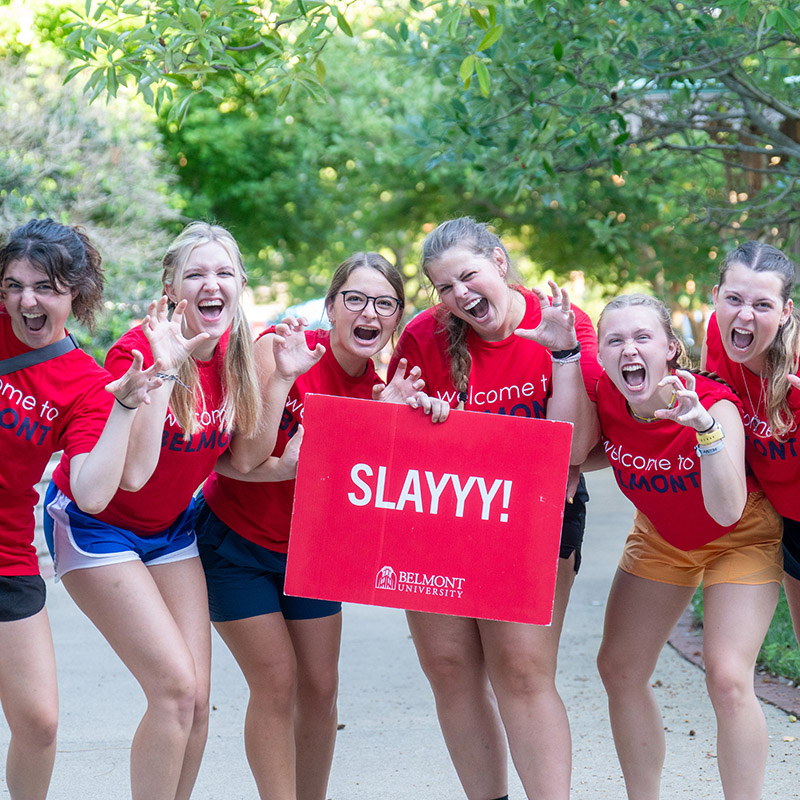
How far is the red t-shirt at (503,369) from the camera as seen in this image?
343 centimetres

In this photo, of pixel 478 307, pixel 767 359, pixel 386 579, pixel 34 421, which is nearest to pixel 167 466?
pixel 34 421

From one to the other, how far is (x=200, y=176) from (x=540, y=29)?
13105mm

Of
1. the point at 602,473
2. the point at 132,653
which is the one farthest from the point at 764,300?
the point at 602,473

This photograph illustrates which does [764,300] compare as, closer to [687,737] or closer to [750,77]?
[687,737]

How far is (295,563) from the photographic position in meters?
3.24

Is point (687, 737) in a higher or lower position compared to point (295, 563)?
lower

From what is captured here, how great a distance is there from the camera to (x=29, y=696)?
3170 millimetres

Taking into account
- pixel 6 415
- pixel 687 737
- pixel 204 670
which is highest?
pixel 6 415

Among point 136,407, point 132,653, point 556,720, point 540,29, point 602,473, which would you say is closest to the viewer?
point 136,407

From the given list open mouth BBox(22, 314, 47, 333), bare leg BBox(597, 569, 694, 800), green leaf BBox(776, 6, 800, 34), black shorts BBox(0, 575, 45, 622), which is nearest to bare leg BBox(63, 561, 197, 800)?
black shorts BBox(0, 575, 45, 622)

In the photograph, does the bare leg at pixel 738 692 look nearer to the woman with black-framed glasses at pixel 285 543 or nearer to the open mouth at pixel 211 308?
the woman with black-framed glasses at pixel 285 543

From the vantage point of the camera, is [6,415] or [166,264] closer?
[6,415]

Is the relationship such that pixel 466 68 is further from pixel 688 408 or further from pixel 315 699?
pixel 315 699

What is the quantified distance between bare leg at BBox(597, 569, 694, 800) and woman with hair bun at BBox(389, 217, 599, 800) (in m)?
0.20
